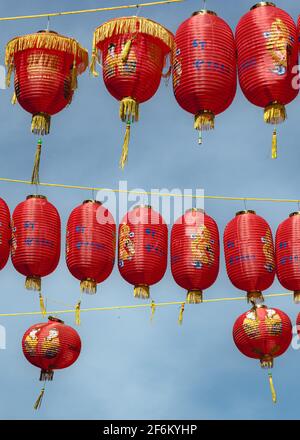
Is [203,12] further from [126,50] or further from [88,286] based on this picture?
[88,286]

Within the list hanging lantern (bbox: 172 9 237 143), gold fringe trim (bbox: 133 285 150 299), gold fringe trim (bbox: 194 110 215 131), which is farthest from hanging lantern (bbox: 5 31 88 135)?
gold fringe trim (bbox: 133 285 150 299)

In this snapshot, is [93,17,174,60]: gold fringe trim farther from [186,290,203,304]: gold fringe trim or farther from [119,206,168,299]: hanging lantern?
[186,290,203,304]: gold fringe trim

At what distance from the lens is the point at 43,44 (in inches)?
366

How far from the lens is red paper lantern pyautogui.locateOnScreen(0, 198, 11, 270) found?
35.0 feet

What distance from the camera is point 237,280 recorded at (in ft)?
34.3

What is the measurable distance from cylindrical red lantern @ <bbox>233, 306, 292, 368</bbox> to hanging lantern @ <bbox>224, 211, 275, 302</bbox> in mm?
1091

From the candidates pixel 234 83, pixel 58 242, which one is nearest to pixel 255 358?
pixel 58 242

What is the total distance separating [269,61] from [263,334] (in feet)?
13.4

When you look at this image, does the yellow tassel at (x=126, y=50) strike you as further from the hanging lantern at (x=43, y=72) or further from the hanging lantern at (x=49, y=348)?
the hanging lantern at (x=49, y=348)

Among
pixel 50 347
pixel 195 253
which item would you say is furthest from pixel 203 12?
pixel 50 347

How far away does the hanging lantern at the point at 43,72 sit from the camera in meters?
9.27

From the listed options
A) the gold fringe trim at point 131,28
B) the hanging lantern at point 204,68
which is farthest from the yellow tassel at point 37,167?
the hanging lantern at point 204,68

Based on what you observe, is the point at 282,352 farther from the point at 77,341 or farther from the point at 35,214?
the point at 35,214

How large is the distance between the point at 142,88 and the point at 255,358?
4310 millimetres
